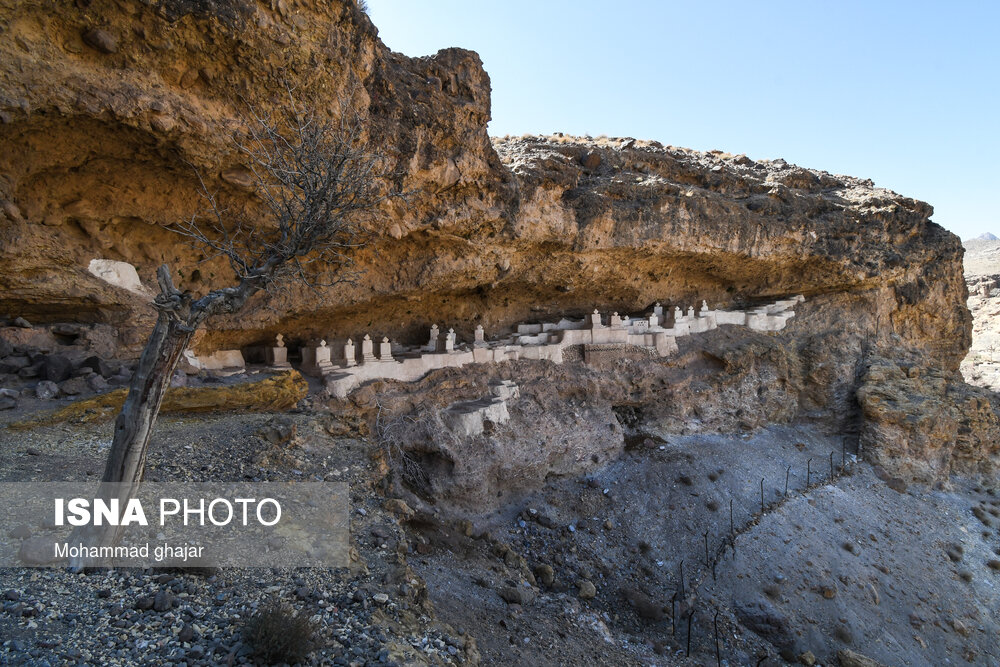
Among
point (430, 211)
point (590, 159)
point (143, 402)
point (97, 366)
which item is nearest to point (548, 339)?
point (590, 159)

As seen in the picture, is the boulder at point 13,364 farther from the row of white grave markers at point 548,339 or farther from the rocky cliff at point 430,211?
the row of white grave markers at point 548,339

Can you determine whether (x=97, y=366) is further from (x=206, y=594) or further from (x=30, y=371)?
(x=206, y=594)

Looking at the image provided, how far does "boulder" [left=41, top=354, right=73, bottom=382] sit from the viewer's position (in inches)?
285

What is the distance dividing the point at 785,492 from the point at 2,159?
47.2 feet

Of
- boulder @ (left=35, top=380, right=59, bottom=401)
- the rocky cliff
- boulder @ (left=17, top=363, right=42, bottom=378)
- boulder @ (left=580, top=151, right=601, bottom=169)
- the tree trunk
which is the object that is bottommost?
boulder @ (left=35, top=380, right=59, bottom=401)

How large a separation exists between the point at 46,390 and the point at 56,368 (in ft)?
1.76

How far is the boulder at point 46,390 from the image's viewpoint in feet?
22.3

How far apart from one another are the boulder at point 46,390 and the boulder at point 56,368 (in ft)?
0.85

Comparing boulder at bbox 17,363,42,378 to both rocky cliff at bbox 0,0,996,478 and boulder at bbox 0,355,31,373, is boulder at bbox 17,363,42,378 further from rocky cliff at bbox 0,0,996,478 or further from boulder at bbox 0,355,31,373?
rocky cliff at bbox 0,0,996,478

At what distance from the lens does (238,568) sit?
4.63 m

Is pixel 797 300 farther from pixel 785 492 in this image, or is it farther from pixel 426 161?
pixel 426 161

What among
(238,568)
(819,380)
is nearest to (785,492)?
(819,380)

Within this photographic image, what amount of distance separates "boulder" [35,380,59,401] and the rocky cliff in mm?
1490

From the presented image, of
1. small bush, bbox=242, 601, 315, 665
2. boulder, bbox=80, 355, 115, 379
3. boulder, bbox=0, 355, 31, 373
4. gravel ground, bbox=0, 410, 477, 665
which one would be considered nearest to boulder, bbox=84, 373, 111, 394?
boulder, bbox=80, 355, 115, 379
